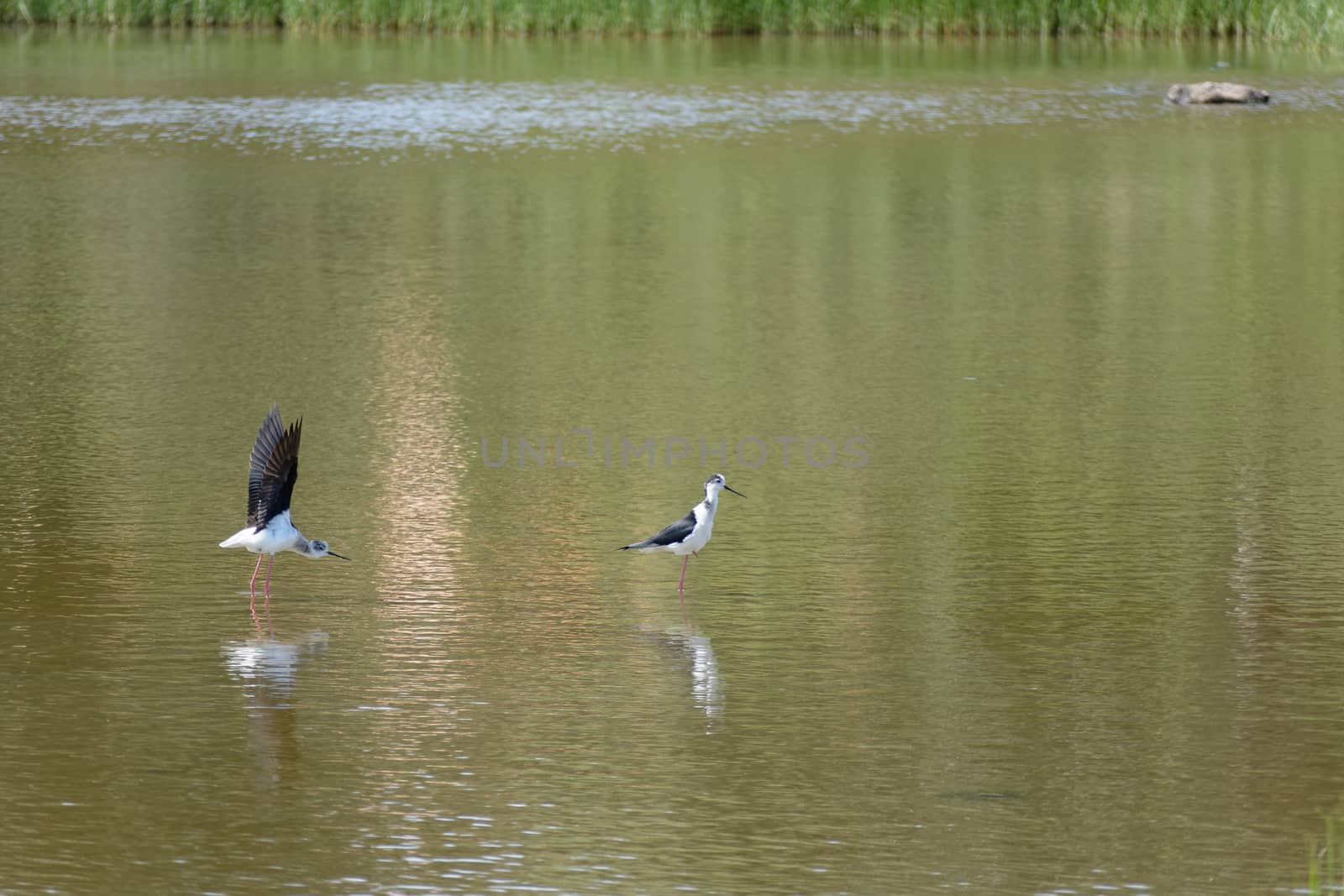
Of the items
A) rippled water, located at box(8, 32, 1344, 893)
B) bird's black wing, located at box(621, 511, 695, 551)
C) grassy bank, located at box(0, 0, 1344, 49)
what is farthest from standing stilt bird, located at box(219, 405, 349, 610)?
grassy bank, located at box(0, 0, 1344, 49)

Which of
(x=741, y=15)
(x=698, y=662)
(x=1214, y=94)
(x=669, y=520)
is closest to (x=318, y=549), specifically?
(x=698, y=662)

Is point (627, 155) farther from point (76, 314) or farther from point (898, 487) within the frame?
point (898, 487)

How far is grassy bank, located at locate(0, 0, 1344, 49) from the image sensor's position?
3209cm

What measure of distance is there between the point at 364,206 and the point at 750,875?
42.5ft

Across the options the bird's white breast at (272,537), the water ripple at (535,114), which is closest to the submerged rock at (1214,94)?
the water ripple at (535,114)

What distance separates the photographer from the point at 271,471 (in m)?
7.59

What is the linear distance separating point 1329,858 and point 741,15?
28.7 m

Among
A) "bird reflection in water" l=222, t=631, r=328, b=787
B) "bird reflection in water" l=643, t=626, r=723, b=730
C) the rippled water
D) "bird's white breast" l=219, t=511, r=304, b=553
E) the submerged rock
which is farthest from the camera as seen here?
the submerged rock

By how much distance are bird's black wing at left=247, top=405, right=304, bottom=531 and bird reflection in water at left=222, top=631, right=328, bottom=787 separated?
0.50 metres

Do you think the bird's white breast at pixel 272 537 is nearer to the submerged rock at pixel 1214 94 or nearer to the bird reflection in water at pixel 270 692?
the bird reflection in water at pixel 270 692

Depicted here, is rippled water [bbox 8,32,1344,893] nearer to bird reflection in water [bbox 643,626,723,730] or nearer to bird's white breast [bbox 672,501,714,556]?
bird reflection in water [bbox 643,626,723,730]

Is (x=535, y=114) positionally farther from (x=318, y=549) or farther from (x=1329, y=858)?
(x=1329, y=858)

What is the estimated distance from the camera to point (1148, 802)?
5816 millimetres

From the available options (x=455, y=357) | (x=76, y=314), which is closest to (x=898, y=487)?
(x=455, y=357)
